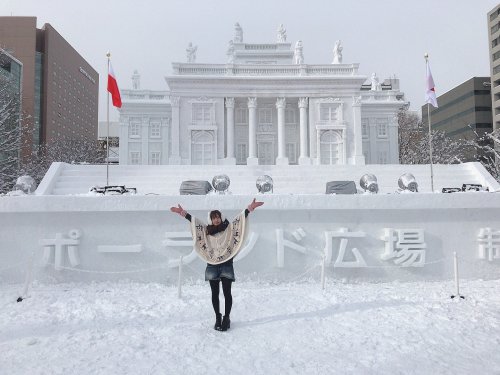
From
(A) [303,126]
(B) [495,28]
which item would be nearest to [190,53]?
(A) [303,126]

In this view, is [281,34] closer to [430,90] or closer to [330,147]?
[330,147]

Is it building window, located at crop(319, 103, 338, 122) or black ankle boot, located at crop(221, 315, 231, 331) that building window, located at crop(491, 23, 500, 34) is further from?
black ankle boot, located at crop(221, 315, 231, 331)

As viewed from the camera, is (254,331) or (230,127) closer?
(254,331)

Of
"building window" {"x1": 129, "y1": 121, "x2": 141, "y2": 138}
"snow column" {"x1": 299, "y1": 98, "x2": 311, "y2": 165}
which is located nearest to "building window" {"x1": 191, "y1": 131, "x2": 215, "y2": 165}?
"building window" {"x1": 129, "y1": 121, "x2": 141, "y2": 138}

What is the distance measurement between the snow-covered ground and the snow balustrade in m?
0.55

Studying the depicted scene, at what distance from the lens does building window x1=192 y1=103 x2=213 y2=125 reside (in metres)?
29.8

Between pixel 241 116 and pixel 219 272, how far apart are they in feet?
92.3

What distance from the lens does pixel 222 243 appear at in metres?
5.03

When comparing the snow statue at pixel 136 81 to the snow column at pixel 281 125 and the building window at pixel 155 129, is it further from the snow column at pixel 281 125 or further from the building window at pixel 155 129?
the snow column at pixel 281 125

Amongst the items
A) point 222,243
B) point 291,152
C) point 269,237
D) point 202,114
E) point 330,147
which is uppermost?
point 202,114

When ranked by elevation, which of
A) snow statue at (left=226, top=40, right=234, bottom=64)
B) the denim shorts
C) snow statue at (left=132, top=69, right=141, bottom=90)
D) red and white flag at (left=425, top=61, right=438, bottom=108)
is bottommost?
the denim shorts

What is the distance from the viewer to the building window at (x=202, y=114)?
29844mm

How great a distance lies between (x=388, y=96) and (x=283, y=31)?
41.3ft

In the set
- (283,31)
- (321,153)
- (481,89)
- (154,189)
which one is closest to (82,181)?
(154,189)
